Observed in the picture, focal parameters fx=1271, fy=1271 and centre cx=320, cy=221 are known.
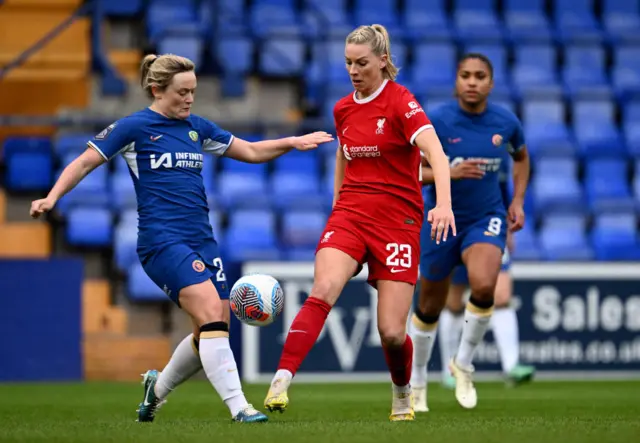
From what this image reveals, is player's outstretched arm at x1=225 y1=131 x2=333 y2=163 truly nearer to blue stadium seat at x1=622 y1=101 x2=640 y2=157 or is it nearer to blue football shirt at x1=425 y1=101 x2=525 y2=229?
blue football shirt at x1=425 y1=101 x2=525 y2=229

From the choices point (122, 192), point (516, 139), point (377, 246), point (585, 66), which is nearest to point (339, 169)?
point (377, 246)

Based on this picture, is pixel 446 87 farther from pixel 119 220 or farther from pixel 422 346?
pixel 422 346

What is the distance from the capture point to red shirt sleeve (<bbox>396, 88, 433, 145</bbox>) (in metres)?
6.57

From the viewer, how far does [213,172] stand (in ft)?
46.3

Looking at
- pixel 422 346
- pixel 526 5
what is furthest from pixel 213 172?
pixel 422 346

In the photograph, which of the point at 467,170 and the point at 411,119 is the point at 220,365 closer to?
the point at 411,119

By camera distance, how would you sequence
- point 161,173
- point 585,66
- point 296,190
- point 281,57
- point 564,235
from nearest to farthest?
point 161,173 → point 564,235 → point 296,190 → point 281,57 → point 585,66

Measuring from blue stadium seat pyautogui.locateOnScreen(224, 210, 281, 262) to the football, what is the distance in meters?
5.87

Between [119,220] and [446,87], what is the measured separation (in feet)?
14.4

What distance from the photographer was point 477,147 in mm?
8305

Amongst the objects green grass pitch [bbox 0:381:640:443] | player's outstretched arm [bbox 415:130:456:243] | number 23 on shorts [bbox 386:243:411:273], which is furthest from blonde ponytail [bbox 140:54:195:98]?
green grass pitch [bbox 0:381:640:443]

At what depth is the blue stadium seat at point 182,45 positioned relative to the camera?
1470 cm

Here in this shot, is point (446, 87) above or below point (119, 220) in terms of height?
above

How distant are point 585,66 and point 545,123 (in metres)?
1.39
